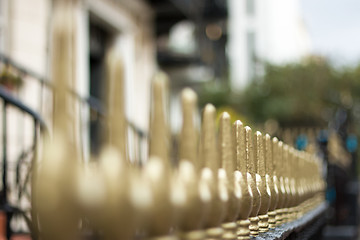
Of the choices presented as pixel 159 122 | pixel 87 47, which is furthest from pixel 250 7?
pixel 159 122

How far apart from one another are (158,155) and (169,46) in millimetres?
17656

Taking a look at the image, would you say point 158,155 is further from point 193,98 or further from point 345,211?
point 345,211

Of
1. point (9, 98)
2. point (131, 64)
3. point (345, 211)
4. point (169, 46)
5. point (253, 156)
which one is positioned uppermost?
point (169, 46)

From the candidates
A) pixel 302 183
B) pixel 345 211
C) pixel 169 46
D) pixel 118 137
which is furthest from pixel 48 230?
pixel 169 46

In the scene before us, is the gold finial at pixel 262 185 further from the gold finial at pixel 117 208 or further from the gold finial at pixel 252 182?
the gold finial at pixel 117 208

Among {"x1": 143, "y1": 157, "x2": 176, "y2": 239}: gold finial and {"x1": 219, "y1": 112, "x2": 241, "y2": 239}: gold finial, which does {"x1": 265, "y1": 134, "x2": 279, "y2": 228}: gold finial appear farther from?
{"x1": 143, "y1": 157, "x2": 176, "y2": 239}: gold finial

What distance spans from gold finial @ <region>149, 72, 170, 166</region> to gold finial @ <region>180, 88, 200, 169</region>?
0.11 meters

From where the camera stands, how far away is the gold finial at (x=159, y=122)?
1.24 meters

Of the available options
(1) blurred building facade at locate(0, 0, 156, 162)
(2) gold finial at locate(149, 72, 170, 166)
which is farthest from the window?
(2) gold finial at locate(149, 72, 170, 166)

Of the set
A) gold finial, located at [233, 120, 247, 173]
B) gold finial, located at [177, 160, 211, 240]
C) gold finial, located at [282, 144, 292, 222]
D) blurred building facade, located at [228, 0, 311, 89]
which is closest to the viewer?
gold finial, located at [177, 160, 211, 240]

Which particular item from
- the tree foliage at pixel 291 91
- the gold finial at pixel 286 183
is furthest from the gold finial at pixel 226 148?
the tree foliage at pixel 291 91

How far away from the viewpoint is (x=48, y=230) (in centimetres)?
98

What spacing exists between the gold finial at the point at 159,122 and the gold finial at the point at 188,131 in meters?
0.11

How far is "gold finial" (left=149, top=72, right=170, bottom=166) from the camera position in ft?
4.07
